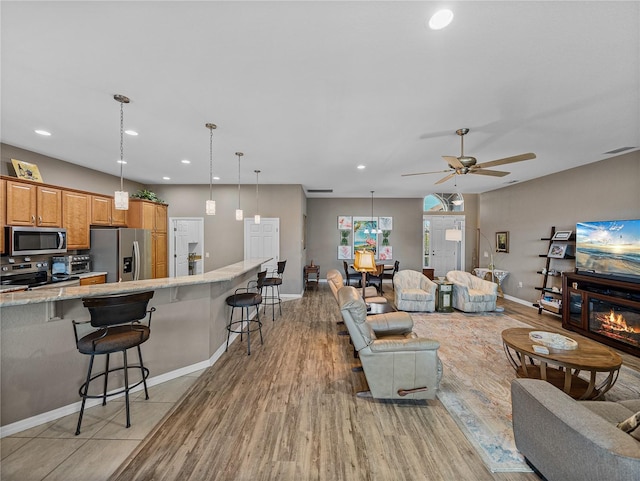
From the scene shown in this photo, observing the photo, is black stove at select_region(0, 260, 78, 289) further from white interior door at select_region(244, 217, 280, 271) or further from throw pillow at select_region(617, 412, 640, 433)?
throw pillow at select_region(617, 412, 640, 433)

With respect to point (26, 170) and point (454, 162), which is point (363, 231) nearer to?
point (454, 162)

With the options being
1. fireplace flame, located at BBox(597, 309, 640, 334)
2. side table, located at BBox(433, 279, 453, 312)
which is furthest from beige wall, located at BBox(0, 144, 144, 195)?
fireplace flame, located at BBox(597, 309, 640, 334)

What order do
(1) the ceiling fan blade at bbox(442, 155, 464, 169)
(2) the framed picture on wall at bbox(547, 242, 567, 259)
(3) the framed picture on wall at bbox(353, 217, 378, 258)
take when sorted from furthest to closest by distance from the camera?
1. (3) the framed picture on wall at bbox(353, 217, 378, 258)
2. (2) the framed picture on wall at bbox(547, 242, 567, 259)
3. (1) the ceiling fan blade at bbox(442, 155, 464, 169)

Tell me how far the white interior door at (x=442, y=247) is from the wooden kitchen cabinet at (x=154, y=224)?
7.99m

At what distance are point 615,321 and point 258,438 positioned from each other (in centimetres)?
503

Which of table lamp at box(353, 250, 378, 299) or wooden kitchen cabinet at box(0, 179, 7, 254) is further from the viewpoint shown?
table lamp at box(353, 250, 378, 299)

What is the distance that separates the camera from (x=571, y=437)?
1.33 m

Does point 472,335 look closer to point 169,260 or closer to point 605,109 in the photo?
point 605,109

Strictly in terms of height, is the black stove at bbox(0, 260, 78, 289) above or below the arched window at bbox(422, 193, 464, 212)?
below

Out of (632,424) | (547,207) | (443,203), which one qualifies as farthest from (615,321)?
(443,203)

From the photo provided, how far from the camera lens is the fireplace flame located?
3.45 meters

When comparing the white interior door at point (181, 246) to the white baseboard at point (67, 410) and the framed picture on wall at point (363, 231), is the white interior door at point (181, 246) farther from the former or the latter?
the framed picture on wall at point (363, 231)

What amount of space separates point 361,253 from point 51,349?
10.9 feet

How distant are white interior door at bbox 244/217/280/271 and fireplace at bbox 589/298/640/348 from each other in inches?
234
